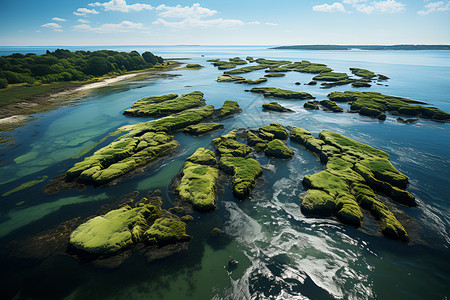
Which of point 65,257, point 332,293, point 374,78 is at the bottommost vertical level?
point 332,293

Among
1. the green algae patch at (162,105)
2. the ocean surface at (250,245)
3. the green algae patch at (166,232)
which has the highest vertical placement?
the green algae patch at (162,105)

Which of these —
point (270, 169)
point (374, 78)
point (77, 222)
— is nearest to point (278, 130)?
point (270, 169)

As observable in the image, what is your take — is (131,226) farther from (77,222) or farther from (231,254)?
(231,254)

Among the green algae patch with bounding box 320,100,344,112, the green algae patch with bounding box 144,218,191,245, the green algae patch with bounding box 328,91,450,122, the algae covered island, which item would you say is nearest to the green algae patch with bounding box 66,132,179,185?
the algae covered island

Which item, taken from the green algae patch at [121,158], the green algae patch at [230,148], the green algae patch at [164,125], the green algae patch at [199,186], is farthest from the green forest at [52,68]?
the green algae patch at [199,186]

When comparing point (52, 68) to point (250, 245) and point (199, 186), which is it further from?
point (250, 245)

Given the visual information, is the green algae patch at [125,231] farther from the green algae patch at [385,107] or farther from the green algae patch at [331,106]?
the green algae patch at [385,107]

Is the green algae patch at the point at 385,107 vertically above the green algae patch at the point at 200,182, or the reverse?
the green algae patch at the point at 385,107
